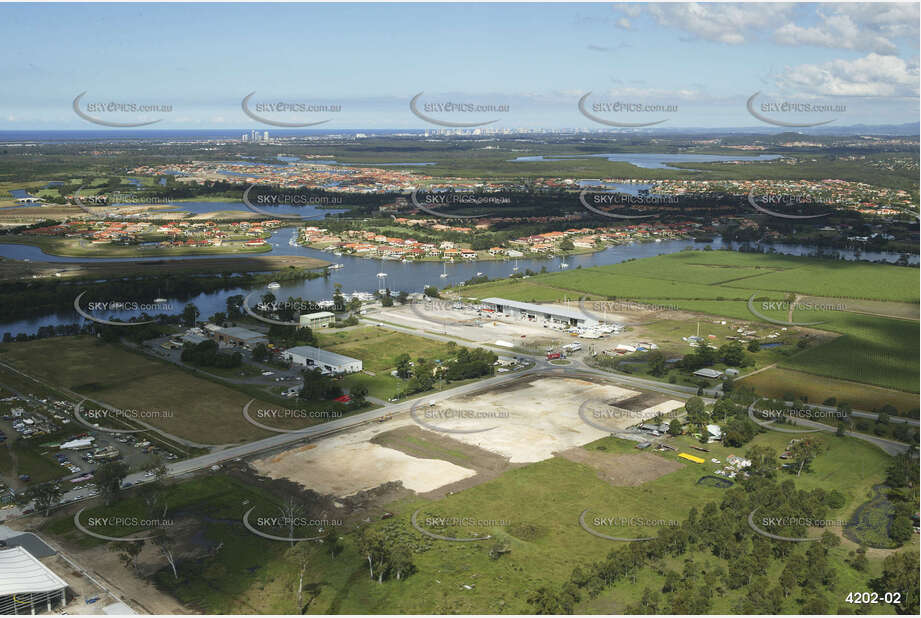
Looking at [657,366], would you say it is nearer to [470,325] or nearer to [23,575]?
[470,325]

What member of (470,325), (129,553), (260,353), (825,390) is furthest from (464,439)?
(470,325)

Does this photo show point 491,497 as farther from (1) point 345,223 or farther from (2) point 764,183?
(2) point 764,183

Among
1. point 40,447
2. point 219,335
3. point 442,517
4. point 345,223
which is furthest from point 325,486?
point 345,223

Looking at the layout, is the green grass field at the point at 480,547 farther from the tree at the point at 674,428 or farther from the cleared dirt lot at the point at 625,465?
the tree at the point at 674,428

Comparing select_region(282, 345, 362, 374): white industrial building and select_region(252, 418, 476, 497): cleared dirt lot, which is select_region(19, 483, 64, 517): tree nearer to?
select_region(252, 418, 476, 497): cleared dirt lot

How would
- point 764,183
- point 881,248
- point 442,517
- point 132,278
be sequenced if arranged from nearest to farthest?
1. point 442,517
2. point 132,278
3. point 881,248
4. point 764,183

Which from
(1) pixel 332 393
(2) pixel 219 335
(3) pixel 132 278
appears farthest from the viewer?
(3) pixel 132 278
